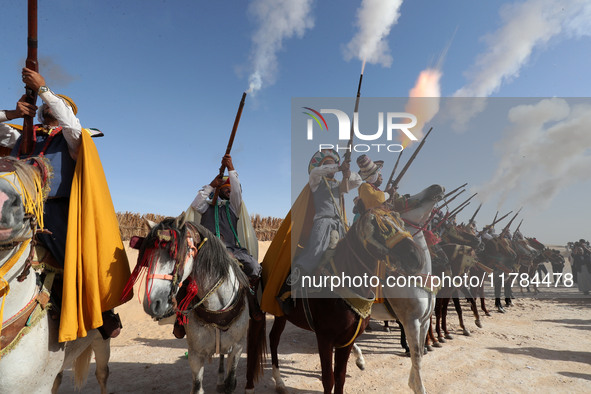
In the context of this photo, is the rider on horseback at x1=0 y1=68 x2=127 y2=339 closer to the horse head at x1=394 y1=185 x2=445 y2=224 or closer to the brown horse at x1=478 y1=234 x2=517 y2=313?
the horse head at x1=394 y1=185 x2=445 y2=224

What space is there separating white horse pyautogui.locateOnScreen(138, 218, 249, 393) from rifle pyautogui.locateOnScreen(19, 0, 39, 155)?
1.20m

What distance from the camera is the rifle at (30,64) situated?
2.14 meters

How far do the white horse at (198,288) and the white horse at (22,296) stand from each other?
0.71m

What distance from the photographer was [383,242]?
309cm

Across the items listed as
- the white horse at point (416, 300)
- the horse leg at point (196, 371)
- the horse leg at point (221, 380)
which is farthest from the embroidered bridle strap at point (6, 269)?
the white horse at point (416, 300)

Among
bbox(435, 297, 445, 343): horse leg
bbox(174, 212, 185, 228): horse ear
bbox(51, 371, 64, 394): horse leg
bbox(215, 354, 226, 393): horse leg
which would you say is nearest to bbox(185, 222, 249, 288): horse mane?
bbox(174, 212, 185, 228): horse ear

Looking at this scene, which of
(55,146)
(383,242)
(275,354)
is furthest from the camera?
(275,354)

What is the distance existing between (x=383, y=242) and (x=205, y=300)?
6.87 feet

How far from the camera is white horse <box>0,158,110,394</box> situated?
1.56m

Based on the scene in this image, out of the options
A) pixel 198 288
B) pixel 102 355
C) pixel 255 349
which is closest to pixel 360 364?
pixel 255 349

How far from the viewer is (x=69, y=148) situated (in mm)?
2547

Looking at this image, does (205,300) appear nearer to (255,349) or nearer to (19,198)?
(255,349)

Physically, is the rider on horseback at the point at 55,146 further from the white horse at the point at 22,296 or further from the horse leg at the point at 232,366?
the horse leg at the point at 232,366

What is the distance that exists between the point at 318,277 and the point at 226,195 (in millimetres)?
2277
